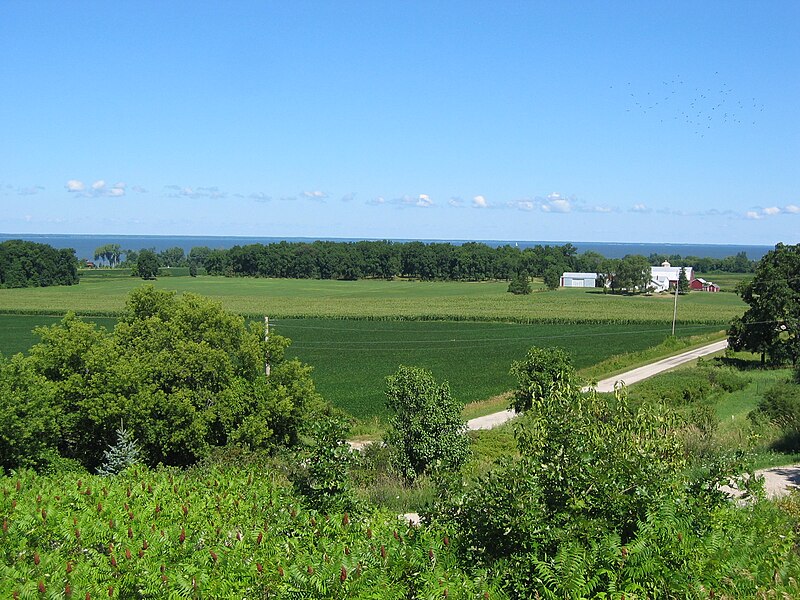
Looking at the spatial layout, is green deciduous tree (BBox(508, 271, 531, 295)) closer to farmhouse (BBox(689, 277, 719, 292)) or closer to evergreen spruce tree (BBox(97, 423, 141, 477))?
farmhouse (BBox(689, 277, 719, 292))

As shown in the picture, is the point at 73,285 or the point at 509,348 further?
the point at 73,285

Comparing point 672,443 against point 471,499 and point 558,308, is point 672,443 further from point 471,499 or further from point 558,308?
point 558,308

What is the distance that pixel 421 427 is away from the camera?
22219 mm

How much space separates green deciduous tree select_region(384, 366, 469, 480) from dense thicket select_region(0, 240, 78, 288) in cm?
11282

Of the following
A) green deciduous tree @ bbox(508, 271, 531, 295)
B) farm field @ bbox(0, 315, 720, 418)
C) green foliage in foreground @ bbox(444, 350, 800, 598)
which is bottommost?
farm field @ bbox(0, 315, 720, 418)

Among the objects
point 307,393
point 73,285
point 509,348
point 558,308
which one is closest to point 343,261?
point 73,285

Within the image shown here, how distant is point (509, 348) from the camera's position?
61.4 m

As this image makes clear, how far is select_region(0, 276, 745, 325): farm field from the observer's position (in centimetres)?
8238

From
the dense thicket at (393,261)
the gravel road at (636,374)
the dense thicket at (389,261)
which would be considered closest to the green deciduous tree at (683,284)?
the dense thicket at (393,261)

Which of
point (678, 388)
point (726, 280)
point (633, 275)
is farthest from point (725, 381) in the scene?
point (726, 280)

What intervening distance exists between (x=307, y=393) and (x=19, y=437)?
951 centimetres

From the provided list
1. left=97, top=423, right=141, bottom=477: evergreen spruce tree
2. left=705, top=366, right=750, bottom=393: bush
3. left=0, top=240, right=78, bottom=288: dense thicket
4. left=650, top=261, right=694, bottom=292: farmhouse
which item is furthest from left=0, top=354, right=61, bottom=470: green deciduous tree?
left=650, top=261, right=694, bottom=292: farmhouse

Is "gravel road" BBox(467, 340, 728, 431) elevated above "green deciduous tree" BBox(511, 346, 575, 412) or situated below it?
below

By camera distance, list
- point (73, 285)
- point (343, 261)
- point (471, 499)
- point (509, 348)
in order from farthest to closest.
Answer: point (343, 261) → point (73, 285) → point (509, 348) → point (471, 499)
